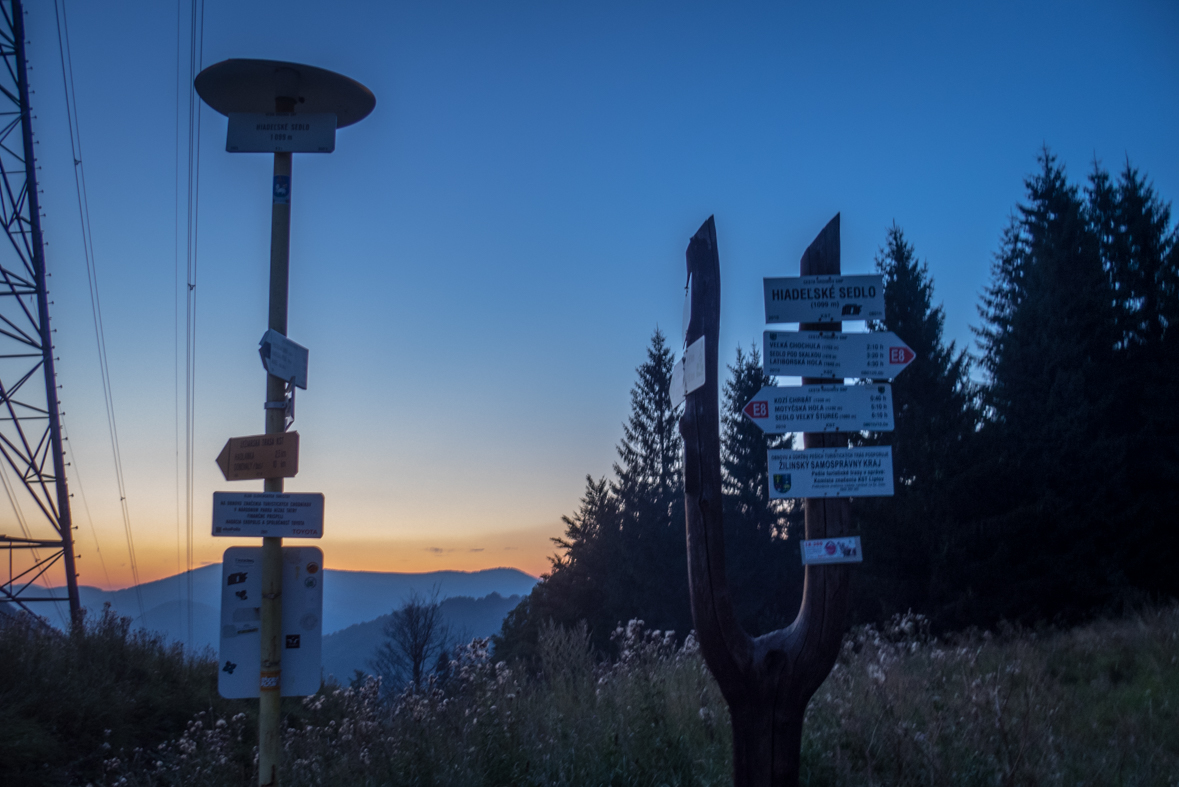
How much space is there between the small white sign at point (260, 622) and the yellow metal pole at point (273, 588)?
0.06m

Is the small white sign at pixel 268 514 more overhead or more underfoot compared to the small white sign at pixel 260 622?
more overhead

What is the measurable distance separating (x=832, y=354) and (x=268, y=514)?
3.31 meters

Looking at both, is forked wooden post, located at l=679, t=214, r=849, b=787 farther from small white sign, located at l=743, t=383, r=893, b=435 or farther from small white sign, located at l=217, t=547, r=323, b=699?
small white sign, located at l=217, t=547, r=323, b=699

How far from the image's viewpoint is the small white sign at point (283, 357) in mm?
4383

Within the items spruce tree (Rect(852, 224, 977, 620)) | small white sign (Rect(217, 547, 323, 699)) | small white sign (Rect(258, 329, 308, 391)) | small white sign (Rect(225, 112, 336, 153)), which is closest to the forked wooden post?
small white sign (Rect(217, 547, 323, 699))

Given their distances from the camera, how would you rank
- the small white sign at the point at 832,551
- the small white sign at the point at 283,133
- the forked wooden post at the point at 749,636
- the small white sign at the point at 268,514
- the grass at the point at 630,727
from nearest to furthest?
the forked wooden post at the point at 749,636 → the small white sign at the point at 832,551 → the small white sign at the point at 268,514 → the grass at the point at 630,727 → the small white sign at the point at 283,133

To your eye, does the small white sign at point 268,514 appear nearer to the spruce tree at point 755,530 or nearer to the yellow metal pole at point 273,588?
the yellow metal pole at point 273,588

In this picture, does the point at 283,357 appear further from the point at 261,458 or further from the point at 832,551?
the point at 832,551

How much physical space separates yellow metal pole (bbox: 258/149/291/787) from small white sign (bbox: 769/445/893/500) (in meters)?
2.87

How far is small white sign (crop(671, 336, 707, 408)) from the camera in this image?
4070mm

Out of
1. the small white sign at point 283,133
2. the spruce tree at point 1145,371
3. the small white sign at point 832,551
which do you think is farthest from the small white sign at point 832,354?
the spruce tree at point 1145,371

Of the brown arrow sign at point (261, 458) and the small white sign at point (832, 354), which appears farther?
→ the brown arrow sign at point (261, 458)

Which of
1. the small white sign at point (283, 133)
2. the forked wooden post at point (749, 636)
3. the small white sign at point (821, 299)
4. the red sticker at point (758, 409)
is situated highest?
the small white sign at point (283, 133)

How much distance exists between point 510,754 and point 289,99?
4547 millimetres
